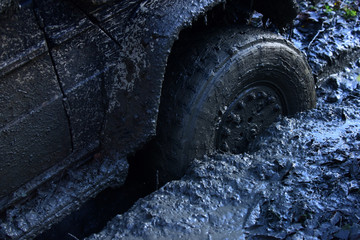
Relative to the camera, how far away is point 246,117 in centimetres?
238

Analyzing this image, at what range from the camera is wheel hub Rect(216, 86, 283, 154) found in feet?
7.54

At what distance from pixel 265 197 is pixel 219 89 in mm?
610

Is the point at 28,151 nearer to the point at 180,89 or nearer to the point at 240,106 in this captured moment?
the point at 180,89

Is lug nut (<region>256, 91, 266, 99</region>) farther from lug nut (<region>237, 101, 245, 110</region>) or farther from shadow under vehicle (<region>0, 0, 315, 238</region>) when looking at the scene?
lug nut (<region>237, 101, 245, 110</region>)

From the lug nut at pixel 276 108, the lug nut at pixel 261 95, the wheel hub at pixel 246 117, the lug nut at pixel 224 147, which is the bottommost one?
the lug nut at pixel 224 147

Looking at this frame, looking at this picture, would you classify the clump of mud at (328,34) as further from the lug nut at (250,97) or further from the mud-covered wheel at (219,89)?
the lug nut at (250,97)

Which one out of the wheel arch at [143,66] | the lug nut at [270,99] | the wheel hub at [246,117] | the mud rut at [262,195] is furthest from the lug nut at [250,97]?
the wheel arch at [143,66]

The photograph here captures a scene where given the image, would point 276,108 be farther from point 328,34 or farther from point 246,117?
point 328,34

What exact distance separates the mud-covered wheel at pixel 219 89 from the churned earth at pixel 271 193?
0.11 meters

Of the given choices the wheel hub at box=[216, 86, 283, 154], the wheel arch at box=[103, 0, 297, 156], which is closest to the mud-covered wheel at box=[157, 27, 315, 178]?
the wheel hub at box=[216, 86, 283, 154]

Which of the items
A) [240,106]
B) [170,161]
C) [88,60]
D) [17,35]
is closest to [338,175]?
[240,106]

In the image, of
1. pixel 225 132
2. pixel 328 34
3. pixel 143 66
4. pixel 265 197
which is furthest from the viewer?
pixel 328 34

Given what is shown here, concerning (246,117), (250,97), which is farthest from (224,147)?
(250,97)

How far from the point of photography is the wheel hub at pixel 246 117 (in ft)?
7.54
